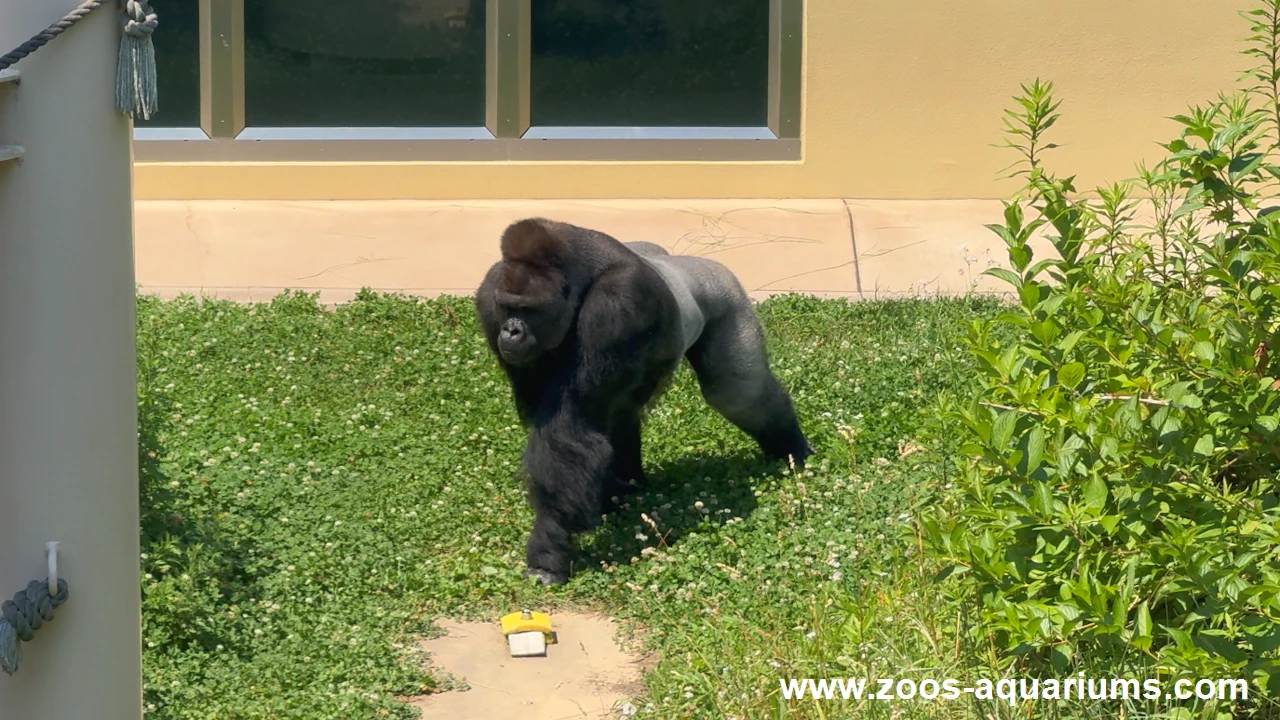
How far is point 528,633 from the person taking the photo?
457 cm

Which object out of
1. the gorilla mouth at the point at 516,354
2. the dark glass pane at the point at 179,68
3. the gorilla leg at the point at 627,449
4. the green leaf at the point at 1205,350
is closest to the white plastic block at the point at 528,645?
the gorilla mouth at the point at 516,354

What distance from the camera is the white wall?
2.47m

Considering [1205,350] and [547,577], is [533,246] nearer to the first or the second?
[547,577]

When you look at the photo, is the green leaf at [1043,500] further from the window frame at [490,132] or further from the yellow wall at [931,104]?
the window frame at [490,132]

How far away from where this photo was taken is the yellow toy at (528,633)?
4520 millimetres

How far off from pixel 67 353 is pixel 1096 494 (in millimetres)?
2133

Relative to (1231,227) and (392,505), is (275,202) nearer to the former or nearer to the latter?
(392,505)

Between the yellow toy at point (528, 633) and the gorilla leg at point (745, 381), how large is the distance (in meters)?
1.45

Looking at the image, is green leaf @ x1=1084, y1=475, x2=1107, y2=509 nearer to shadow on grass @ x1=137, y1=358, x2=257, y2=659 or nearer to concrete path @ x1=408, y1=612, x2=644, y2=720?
concrete path @ x1=408, y1=612, x2=644, y2=720

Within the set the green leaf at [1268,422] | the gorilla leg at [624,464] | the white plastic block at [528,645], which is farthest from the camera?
the gorilla leg at [624,464]

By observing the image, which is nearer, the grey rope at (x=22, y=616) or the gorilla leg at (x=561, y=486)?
the grey rope at (x=22, y=616)

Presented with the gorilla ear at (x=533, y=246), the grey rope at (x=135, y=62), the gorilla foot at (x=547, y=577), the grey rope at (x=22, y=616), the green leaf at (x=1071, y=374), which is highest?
the grey rope at (x=135, y=62)

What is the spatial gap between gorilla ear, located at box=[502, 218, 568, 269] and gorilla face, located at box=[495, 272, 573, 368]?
0.04 meters

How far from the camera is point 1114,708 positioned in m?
3.33
